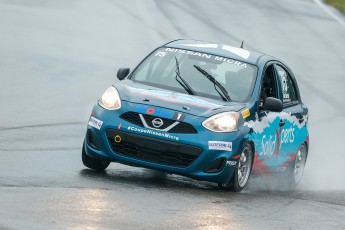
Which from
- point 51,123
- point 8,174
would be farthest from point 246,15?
point 8,174

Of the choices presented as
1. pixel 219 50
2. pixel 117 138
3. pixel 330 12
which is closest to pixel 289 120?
pixel 219 50

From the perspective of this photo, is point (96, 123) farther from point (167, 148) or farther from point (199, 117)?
point (199, 117)

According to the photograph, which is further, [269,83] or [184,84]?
[269,83]

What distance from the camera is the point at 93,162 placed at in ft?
40.6

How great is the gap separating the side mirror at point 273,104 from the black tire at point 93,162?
1.86 meters

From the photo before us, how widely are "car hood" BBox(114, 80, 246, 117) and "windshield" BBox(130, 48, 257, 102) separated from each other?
0.97 feet

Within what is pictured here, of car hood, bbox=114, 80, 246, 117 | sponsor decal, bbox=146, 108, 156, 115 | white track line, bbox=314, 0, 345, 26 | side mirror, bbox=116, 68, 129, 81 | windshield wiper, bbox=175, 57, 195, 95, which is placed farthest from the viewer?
white track line, bbox=314, 0, 345, 26

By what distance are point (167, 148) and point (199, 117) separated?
1.51 ft

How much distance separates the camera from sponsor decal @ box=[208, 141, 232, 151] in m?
11.6

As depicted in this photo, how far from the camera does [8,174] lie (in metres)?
11.2

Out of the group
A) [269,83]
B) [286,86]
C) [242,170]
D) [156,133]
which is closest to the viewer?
[156,133]

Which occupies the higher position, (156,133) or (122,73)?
(156,133)

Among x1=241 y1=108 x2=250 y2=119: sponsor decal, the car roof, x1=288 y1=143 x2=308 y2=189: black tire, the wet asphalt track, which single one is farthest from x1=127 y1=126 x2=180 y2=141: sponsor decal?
x1=288 y1=143 x2=308 y2=189: black tire

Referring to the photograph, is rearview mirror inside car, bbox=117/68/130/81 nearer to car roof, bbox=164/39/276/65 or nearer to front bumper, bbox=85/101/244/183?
car roof, bbox=164/39/276/65
